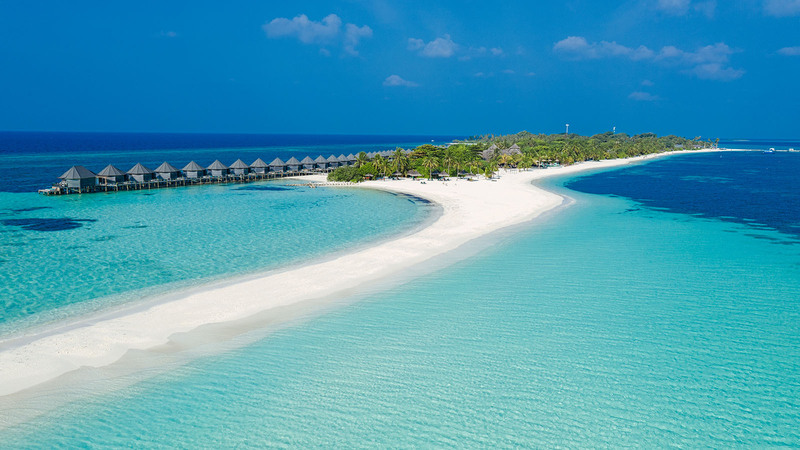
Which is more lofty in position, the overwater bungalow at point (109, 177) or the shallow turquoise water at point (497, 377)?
the overwater bungalow at point (109, 177)

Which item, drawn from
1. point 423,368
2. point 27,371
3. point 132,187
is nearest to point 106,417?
point 27,371

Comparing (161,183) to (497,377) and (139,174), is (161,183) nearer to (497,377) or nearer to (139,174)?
(139,174)

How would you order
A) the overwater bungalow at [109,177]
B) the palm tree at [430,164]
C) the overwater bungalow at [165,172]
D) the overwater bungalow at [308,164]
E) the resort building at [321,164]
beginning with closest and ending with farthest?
the overwater bungalow at [109,177], the overwater bungalow at [165,172], the palm tree at [430,164], the overwater bungalow at [308,164], the resort building at [321,164]

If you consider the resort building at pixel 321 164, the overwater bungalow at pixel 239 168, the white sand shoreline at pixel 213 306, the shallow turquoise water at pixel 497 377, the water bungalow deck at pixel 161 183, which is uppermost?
the resort building at pixel 321 164

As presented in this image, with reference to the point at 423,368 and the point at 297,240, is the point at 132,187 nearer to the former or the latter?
the point at 297,240

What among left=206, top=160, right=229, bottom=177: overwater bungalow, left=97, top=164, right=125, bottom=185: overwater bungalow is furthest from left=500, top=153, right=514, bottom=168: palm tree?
left=97, top=164, right=125, bottom=185: overwater bungalow

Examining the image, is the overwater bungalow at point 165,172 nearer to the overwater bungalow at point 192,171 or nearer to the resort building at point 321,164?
the overwater bungalow at point 192,171

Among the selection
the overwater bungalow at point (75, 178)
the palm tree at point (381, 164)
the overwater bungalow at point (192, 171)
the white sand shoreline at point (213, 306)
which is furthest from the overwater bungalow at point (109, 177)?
the white sand shoreline at point (213, 306)

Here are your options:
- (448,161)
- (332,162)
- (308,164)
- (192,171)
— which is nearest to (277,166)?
(308,164)

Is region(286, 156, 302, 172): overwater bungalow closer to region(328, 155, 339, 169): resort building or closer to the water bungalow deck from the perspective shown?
the water bungalow deck
